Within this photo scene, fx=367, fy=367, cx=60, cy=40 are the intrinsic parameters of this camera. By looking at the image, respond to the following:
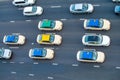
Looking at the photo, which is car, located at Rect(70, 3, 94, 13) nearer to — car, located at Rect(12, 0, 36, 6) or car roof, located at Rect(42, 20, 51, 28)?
car roof, located at Rect(42, 20, 51, 28)

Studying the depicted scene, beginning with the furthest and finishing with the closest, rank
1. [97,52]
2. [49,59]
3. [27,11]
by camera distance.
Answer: [27,11], [49,59], [97,52]

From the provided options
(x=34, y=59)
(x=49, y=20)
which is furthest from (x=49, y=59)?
(x=49, y=20)

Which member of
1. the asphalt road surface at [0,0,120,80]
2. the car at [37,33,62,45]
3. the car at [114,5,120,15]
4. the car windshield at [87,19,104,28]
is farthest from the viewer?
the car at [37,33,62,45]

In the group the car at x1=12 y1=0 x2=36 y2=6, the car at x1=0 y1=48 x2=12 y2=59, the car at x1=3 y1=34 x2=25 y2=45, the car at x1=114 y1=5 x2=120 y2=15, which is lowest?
the car at x1=0 y1=48 x2=12 y2=59

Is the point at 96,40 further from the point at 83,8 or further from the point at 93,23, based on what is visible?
the point at 83,8

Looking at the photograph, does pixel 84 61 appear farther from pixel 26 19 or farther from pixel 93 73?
pixel 26 19

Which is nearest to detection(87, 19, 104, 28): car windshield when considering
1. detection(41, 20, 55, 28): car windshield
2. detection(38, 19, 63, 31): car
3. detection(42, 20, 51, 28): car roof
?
detection(38, 19, 63, 31): car
